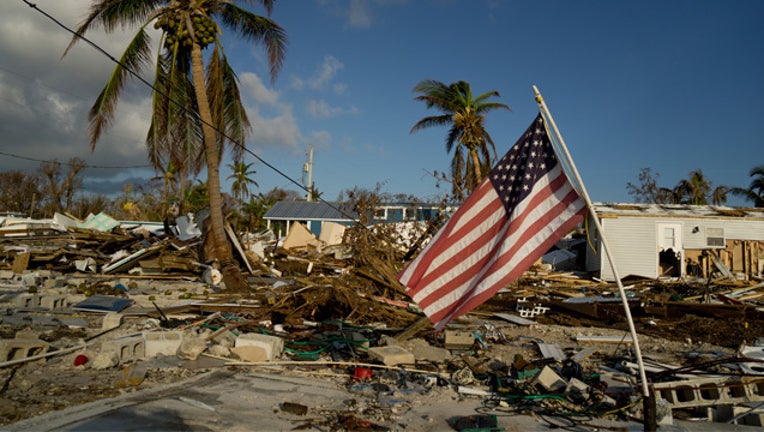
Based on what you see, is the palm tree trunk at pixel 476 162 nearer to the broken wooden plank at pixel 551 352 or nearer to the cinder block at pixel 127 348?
the broken wooden plank at pixel 551 352

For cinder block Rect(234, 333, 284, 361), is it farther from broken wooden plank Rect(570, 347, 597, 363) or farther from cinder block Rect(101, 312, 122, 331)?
broken wooden plank Rect(570, 347, 597, 363)

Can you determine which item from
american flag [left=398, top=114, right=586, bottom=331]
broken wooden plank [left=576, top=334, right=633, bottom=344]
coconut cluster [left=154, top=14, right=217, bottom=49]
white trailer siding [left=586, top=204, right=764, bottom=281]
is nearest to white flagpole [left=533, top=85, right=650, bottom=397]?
american flag [left=398, top=114, right=586, bottom=331]

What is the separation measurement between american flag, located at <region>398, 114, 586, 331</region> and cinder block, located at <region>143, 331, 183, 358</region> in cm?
371

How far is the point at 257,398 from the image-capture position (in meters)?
5.22

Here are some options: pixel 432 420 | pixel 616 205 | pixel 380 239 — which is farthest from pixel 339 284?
pixel 616 205

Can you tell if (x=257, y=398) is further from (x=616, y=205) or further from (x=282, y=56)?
(x=616, y=205)

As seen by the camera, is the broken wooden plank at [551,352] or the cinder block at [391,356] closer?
the cinder block at [391,356]

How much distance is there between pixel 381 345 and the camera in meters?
7.73

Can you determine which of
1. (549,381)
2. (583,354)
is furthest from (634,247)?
(549,381)

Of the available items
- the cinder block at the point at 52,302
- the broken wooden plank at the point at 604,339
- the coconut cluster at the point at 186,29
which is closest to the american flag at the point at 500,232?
the broken wooden plank at the point at 604,339

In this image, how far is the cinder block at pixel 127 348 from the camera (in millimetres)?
6176

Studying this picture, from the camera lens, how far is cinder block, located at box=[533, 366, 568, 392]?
547cm

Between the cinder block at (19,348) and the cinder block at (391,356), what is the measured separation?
4109mm

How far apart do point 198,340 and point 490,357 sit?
4.31 meters
